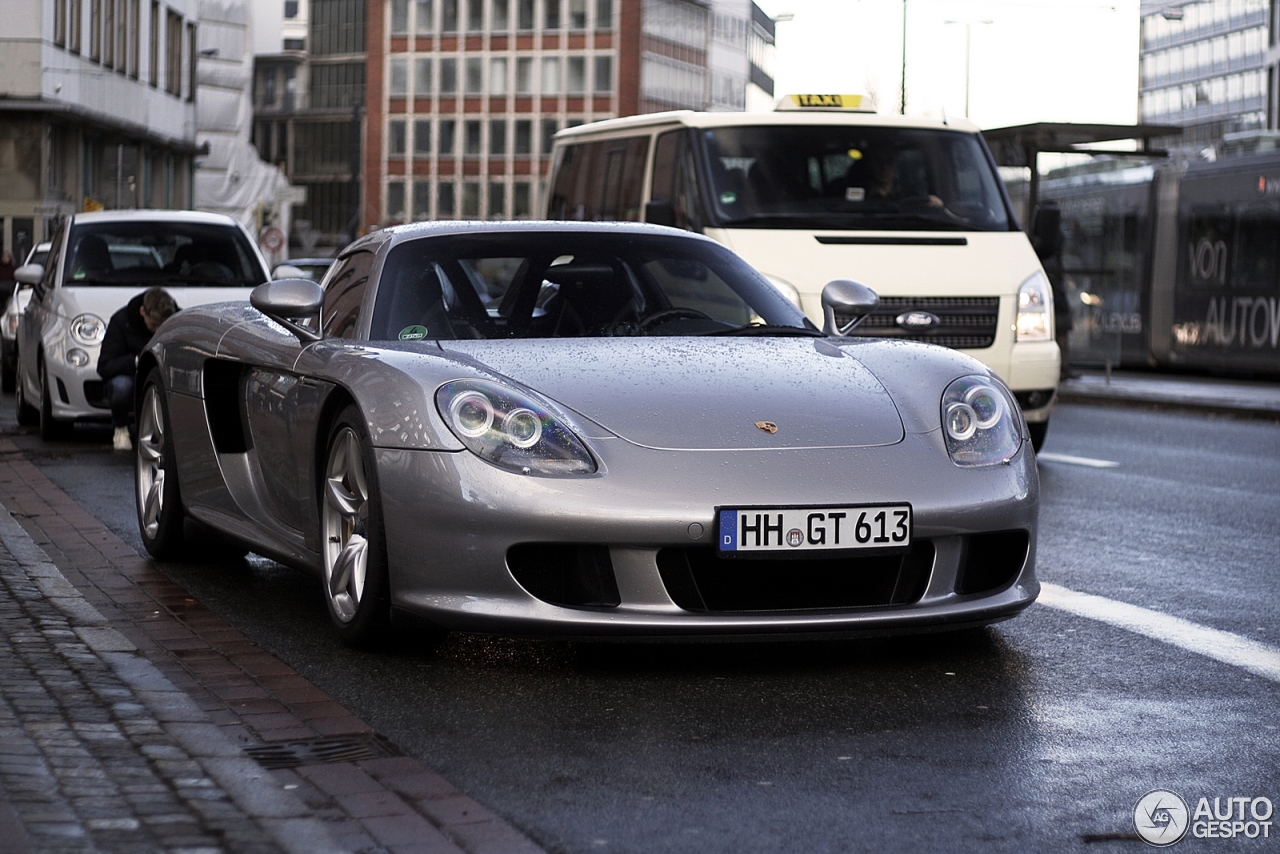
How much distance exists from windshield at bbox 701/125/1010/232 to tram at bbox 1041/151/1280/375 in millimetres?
11438

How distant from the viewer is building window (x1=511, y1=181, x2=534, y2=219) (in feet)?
385

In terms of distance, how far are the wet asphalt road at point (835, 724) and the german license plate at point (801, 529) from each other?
0.37 metres

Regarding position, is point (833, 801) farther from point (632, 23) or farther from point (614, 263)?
point (632, 23)

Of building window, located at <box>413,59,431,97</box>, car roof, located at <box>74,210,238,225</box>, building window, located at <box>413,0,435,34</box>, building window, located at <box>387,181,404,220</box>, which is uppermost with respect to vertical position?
building window, located at <box>413,0,435,34</box>

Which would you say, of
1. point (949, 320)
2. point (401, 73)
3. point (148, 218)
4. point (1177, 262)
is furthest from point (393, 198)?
point (949, 320)

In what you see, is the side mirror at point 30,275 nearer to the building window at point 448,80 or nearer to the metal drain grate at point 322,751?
the metal drain grate at point 322,751

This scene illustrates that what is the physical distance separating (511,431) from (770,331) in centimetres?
137

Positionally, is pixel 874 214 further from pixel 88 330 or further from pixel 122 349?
pixel 88 330

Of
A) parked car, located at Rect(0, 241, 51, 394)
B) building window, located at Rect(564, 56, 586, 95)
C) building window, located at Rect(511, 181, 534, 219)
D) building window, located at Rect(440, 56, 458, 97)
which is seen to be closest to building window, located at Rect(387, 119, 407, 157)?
building window, located at Rect(440, 56, 458, 97)

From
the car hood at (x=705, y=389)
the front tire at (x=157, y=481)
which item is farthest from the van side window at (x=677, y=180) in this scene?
the car hood at (x=705, y=389)

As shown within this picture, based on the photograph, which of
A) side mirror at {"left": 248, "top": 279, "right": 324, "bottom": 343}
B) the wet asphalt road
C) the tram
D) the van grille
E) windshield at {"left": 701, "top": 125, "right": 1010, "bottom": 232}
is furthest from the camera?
the tram

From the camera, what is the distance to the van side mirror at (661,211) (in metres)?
13.1

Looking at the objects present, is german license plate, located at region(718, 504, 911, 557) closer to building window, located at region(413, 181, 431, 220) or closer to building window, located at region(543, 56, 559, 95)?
building window, located at region(543, 56, 559, 95)

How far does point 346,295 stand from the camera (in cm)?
662
